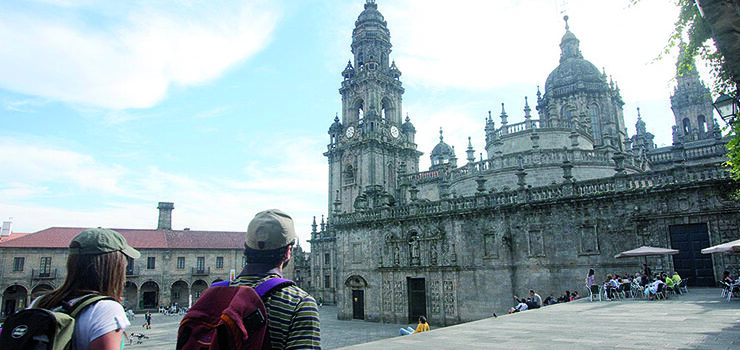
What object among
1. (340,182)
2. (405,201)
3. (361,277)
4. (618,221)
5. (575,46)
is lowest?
(361,277)

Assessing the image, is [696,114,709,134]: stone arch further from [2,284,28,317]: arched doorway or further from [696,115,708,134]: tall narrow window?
[2,284,28,317]: arched doorway

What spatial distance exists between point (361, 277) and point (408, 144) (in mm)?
23954

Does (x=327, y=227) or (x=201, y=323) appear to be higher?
(x=327, y=227)

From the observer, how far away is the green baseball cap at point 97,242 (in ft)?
10.5

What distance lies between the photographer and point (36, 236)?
176 ft

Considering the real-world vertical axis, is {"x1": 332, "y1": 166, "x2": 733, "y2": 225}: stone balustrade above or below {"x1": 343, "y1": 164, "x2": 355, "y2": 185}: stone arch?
below

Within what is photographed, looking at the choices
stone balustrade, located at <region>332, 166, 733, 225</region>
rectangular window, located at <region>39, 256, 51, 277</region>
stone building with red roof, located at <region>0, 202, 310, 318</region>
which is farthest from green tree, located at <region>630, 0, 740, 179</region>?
rectangular window, located at <region>39, 256, 51, 277</region>

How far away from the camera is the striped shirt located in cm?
267

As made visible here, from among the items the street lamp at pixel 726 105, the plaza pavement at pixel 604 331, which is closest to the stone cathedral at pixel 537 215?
the street lamp at pixel 726 105

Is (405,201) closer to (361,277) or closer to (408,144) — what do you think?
(361,277)

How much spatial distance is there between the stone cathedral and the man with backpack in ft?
59.0

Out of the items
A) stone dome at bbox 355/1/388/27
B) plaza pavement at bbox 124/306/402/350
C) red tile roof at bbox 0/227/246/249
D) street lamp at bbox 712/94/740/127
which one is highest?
stone dome at bbox 355/1/388/27

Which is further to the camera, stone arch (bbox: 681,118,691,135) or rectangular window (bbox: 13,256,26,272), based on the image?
stone arch (bbox: 681,118,691,135)

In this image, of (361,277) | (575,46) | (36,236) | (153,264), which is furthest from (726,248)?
(36,236)
